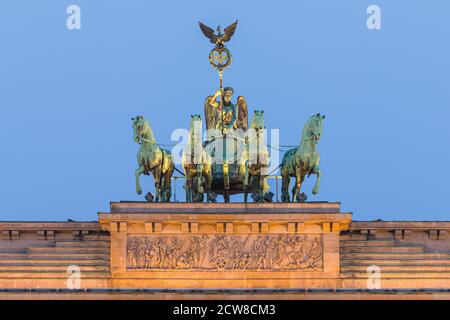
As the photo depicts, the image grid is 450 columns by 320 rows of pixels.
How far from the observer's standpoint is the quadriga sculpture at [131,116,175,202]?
272 feet

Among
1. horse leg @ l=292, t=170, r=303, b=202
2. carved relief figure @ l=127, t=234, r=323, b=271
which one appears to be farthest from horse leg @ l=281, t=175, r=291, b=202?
carved relief figure @ l=127, t=234, r=323, b=271

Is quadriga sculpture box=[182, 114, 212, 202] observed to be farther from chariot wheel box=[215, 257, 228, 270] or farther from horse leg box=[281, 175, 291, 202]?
chariot wheel box=[215, 257, 228, 270]

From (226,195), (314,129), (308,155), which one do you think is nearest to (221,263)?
(226,195)

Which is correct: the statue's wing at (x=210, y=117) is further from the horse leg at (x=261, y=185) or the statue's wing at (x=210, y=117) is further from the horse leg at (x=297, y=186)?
the horse leg at (x=297, y=186)

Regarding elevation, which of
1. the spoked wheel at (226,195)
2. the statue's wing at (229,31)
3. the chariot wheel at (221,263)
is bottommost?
the chariot wheel at (221,263)

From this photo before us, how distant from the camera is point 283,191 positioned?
8369 centimetres

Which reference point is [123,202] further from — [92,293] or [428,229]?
[428,229]

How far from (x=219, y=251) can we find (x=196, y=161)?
283 cm

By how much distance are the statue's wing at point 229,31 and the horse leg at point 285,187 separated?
5.00m

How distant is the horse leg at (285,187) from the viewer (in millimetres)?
83506

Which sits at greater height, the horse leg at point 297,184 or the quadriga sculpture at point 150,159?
the quadriga sculpture at point 150,159

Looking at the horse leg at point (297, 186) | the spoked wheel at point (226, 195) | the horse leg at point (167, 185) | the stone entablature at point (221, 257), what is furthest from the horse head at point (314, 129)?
the horse leg at point (167, 185)

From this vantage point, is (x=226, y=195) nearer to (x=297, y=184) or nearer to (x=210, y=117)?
(x=297, y=184)
